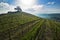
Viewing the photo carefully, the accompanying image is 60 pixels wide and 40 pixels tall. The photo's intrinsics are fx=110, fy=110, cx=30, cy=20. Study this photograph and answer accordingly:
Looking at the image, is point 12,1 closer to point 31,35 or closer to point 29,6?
point 29,6

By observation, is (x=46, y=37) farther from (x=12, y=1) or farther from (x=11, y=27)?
(x=12, y=1)

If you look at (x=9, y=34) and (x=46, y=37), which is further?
(x=9, y=34)

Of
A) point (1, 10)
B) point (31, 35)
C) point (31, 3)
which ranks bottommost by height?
point (31, 35)

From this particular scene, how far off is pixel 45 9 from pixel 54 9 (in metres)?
3.38

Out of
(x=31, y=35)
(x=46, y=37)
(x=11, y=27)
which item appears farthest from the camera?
(x=11, y=27)

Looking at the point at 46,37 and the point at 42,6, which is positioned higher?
the point at 42,6

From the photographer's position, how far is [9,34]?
37969 millimetres

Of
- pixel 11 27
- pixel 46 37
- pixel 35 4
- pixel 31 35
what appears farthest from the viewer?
pixel 11 27

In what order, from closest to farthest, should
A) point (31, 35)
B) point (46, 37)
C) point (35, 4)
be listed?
1. point (46, 37)
2. point (31, 35)
3. point (35, 4)

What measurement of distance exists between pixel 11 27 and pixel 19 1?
1045 centimetres

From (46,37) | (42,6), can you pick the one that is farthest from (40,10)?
(46,37)

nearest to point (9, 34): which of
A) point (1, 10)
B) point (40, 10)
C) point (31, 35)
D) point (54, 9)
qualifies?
point (31, 35)

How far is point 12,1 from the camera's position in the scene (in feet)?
134

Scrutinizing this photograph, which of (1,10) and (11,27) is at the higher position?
(1,10)
